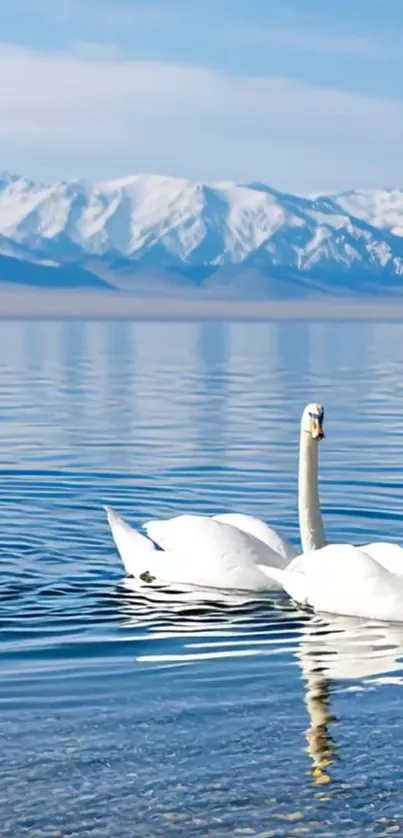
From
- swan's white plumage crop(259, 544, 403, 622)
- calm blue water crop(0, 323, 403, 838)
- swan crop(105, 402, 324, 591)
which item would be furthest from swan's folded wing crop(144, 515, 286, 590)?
swan's white plumage crop(259, 544, 403, 622)

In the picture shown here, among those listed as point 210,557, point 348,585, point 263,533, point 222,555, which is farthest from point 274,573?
point 348,585

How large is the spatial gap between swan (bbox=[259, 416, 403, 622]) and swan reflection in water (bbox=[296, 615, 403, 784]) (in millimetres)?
125

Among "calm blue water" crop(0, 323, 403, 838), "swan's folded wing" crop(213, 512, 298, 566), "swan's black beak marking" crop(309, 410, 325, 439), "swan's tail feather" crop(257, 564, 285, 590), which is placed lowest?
"calm blue water" crop(0, 323, 403, 838)

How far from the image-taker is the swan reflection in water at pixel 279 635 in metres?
13.5

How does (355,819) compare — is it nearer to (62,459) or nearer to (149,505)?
(149,505)

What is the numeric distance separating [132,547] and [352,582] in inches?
128

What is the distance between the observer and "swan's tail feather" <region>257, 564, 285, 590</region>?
1673cm

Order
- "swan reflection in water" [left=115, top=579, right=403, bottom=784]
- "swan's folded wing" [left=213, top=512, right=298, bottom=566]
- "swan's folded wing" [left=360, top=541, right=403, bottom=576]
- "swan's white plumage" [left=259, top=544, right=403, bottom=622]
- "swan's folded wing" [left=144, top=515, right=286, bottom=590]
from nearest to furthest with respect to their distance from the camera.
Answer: "swan reflection in water" [left=115, top=579, right=403, bottom=784], "swan's white plumage" [left=259, top=544, right=403, bottom=622], "swan's folded wing" [left=360, top=541, right=403, bottom=576], "swan's folded wing" [left=144, top=515, right=286, bottom=590], "swan's folded wing" [left=213, top=512, right=298, bottom=566]

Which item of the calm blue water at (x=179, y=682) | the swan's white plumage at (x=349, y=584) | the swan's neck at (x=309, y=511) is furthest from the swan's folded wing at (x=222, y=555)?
the swan's white plumage at (x=349, y=584)

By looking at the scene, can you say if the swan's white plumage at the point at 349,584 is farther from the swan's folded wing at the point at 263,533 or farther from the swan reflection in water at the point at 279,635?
the swan's folded wing at the point at 263,533

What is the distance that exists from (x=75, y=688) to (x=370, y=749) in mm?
2790

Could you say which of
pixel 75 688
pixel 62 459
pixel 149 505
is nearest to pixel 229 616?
pixel 75 688

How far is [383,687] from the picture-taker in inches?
517

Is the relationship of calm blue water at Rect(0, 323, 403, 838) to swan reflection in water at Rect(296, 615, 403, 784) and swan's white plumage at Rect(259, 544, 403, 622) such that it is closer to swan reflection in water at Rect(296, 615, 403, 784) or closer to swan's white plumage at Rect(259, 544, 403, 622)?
swan reflection in water at Rect(296, 615, 403, 784)
